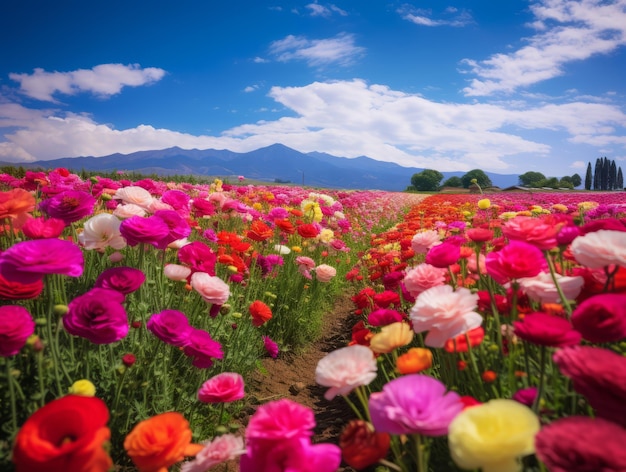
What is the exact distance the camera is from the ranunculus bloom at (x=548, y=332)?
93 cm

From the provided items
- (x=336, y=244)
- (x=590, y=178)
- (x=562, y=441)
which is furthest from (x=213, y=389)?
(x=590, y=178)

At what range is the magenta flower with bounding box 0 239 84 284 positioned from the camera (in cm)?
119

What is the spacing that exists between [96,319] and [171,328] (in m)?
0.28

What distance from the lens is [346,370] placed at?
3.55 ft

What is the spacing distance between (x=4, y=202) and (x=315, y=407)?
2319mm

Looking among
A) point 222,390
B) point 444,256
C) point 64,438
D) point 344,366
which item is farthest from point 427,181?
point 64,438

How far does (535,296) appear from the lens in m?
1.42

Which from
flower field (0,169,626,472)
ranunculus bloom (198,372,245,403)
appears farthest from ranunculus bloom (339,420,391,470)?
ranunculus bloom (198,372,245,403)

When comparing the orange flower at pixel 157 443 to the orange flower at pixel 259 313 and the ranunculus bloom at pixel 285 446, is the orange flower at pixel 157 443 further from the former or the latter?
the orange flower at pixel 259 313

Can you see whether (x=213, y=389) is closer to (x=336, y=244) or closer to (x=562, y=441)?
(x=562, y=441)

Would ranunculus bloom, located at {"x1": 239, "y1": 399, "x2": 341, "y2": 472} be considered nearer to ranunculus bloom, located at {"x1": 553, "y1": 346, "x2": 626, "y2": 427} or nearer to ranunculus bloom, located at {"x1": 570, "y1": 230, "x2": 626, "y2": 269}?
ranunculus bloom, located at {"x1": 553, "y1": 346, "x2": 626, "y2": 427}

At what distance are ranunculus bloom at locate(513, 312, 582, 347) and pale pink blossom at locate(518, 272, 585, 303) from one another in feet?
1.43

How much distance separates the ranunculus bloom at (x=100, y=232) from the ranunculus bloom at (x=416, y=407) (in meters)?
1.46

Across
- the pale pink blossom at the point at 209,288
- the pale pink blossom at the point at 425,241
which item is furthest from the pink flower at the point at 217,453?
the pale pink blossom at the point at 425,241
